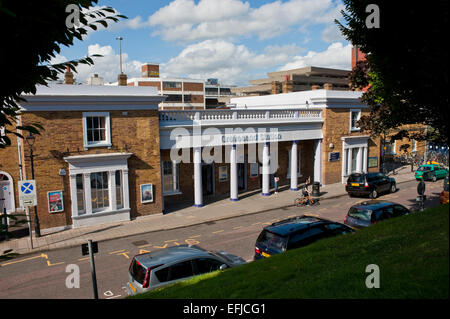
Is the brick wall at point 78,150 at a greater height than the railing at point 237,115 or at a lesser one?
lesser

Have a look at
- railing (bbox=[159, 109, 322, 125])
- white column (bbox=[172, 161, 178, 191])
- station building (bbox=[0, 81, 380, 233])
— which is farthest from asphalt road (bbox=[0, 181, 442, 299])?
railing (bbox=[159, 109, 322, 125])

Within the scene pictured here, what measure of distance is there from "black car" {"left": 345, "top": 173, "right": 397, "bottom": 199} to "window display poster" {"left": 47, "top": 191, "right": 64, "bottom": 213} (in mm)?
18064

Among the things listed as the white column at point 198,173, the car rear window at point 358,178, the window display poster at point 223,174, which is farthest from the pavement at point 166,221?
the window display poster at point 223,174

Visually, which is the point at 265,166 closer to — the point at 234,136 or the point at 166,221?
the point at 234,136

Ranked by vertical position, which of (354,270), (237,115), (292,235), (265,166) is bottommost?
(292,235)

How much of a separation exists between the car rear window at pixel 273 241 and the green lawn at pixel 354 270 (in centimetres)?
238

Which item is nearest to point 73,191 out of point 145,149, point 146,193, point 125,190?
point 125,190

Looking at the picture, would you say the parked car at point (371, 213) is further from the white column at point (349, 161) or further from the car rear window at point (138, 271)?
the white column at point (349, 161)

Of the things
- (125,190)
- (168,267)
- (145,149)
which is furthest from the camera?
(145,149)

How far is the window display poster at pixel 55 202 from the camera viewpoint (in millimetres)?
17453

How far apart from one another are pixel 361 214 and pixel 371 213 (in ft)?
1.34

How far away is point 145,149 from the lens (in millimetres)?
19766

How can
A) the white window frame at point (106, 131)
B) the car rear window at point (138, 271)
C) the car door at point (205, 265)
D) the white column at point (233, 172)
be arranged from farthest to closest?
the white column at point (233, 172) → the white window frame at point (106, 131) → the car door at point (205, 265) → the car rear window at point (138, 271)

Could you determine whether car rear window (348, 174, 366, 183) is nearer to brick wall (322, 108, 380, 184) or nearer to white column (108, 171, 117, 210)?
brick wall (322, 108, 380, 184)
